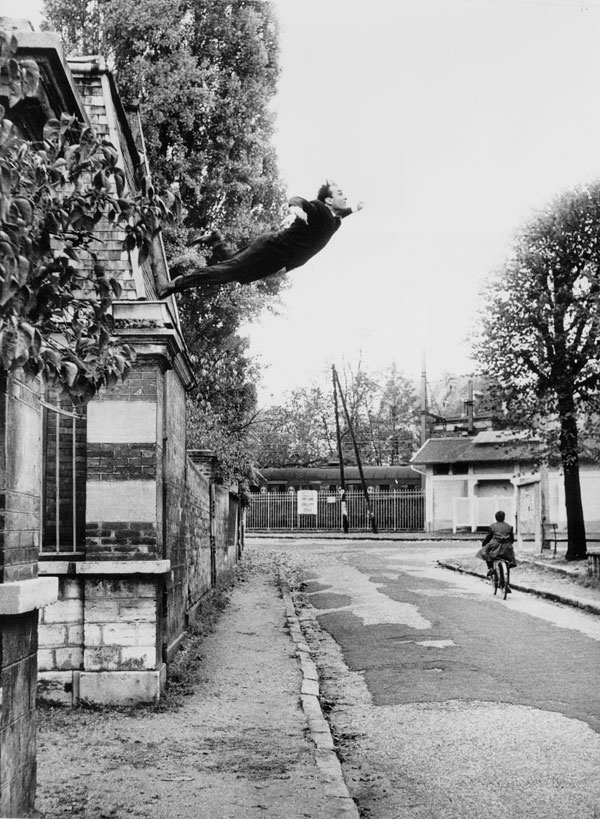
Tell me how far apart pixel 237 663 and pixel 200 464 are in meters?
5.56

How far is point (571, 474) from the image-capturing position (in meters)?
23.3

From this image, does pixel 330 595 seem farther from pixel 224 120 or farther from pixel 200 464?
pixel 224 120

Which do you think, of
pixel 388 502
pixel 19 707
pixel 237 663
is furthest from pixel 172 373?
pixel 388 502

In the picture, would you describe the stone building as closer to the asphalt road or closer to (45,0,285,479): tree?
the asphalt road

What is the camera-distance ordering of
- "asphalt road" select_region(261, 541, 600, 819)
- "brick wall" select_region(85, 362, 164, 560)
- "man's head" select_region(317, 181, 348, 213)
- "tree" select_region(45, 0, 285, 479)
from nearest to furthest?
"asphalt road" select_region(261, 541, 600, 819) < "man's head" select_region(317, 181, 348, 213) < "brick wall" select_region(85, 362, 164, 560) < "tree" select_region(45, 0, 285, 479)

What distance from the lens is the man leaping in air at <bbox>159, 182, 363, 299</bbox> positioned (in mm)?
8008

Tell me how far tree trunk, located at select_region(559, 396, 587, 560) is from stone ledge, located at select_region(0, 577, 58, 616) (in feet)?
63.3

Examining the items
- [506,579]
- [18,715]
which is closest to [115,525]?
[18,715]

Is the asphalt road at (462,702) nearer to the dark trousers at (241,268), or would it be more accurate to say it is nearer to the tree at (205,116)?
the dark trousers at (241,268)

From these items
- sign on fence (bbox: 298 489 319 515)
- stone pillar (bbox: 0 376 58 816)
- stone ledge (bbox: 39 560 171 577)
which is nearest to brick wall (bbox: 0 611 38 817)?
stone pillar (bbox: 0 376 58 816)

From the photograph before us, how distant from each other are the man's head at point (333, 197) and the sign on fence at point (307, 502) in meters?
37.8

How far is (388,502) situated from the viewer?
45.9 m

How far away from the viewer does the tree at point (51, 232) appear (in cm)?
310

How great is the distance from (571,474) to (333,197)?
1695 cm
